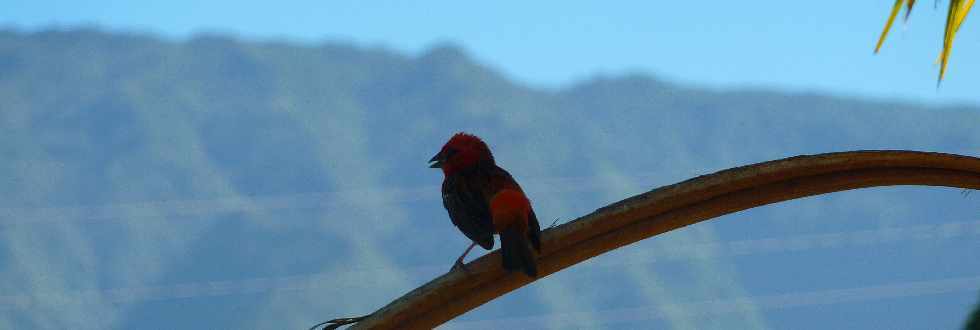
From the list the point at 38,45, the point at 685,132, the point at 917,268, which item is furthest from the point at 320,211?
the point at 917,268

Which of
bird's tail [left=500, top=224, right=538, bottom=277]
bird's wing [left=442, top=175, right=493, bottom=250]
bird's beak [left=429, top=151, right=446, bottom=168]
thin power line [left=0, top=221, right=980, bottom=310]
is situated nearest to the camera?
bird's tail [left=500, top=224, right=538, bottom=277]

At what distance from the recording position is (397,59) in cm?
1211

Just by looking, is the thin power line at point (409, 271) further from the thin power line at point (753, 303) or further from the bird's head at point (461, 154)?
the bird's head at point (461, 154)

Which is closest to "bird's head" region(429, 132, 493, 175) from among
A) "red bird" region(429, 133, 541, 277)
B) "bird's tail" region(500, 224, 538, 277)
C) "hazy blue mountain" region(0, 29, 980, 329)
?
"red bird" region(429, 133, 541, 277)

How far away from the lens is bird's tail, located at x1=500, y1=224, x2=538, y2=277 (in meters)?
0.57

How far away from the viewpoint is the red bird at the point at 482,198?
721mm

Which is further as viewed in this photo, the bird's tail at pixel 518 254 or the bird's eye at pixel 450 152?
the bird's eye at pixel 450 152

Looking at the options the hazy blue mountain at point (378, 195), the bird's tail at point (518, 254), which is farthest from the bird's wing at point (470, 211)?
the hazy blue mountain at point (378, 195)

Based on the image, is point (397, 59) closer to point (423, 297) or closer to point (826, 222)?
point (826, 222)

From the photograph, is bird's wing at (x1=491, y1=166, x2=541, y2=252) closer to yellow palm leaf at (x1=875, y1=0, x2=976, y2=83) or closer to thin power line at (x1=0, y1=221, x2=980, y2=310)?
yellow palm leaf at (x1=875, y1=0, x2=976, y2=83)

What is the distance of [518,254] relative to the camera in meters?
0.59

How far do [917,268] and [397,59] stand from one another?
6.24m

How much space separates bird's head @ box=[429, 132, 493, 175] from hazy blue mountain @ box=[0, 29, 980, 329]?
7.88 meters

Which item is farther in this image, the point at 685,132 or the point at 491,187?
the point at 685,132
